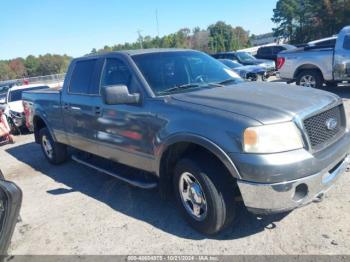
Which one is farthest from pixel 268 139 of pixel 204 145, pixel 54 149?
pixel 54 149

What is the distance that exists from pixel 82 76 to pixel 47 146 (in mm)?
2145

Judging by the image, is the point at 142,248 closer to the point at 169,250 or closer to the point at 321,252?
the point at 169,250

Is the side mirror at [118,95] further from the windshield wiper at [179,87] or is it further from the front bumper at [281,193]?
the front bumper at [281,193]

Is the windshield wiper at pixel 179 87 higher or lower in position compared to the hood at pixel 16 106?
higher

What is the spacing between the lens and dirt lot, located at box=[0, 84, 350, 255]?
3.39 m

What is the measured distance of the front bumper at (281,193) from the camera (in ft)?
9.79

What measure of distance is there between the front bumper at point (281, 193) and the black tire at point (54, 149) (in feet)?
14.4

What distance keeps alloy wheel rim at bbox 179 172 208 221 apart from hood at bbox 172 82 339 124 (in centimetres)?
78

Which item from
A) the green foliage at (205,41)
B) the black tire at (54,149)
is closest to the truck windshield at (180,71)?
the black tire at (54,149)

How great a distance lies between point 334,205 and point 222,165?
4.92 feet

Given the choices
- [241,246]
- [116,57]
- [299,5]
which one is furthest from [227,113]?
[299,5]

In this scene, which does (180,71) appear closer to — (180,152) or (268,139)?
(180,152)

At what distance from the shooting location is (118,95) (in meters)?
3.81

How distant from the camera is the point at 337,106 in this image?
12.3ft
